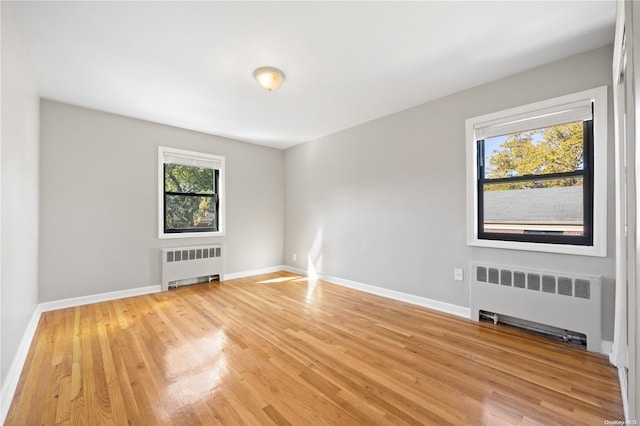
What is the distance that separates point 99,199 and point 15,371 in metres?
2.34

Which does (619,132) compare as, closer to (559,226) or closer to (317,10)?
(559,226)

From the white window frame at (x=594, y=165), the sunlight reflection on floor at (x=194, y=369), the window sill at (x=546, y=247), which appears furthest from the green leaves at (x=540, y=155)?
the sunlight reflection on floor at (x=194, y=369)

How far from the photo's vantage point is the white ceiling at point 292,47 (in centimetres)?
190

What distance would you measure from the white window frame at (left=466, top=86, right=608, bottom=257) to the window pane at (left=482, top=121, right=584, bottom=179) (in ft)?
0.52

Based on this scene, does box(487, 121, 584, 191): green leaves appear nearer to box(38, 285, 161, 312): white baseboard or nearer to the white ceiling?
the white ceiling

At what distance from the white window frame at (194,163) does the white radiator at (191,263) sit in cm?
23

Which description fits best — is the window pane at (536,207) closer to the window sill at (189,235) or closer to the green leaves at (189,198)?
the window sill at (189,235)

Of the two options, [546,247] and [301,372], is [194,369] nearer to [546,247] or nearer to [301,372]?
[301,372]

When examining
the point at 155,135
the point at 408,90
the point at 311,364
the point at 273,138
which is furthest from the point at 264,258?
the point at 408,90

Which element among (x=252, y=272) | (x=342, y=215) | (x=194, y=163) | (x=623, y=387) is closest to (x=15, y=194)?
(x=194, y=163)

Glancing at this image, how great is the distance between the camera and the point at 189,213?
450cm

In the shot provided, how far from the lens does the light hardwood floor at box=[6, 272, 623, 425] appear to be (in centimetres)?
156

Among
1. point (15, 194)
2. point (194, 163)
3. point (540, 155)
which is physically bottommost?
point (15, 194)

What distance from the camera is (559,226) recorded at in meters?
2.53
